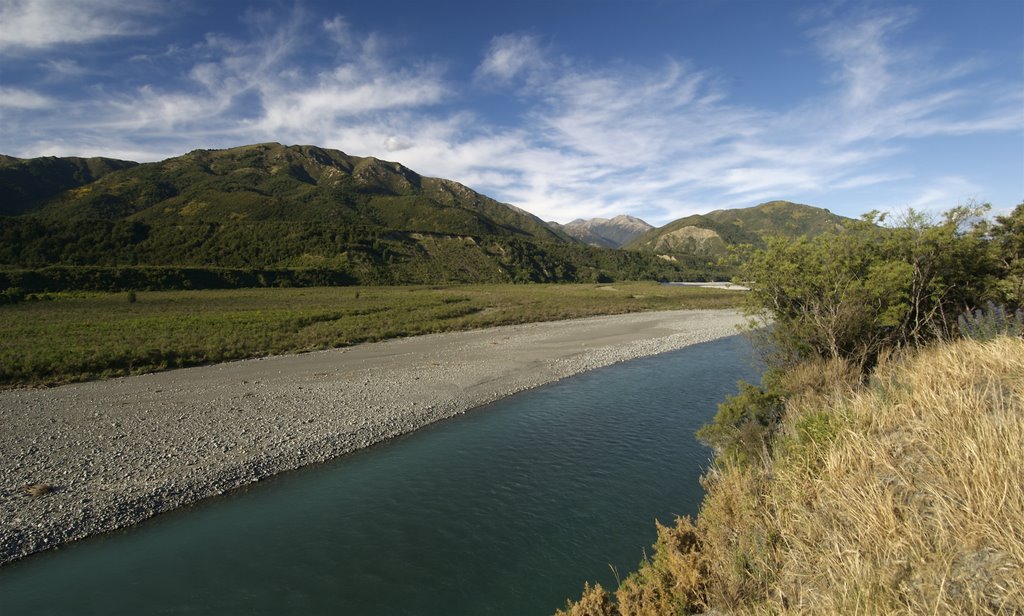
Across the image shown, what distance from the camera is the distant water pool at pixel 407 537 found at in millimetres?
9438

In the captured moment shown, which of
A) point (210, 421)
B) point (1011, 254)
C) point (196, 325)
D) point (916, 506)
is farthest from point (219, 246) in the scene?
point (916, 506)

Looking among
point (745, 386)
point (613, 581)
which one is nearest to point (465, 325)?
point (745, 386)

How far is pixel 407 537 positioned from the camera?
37.3ft

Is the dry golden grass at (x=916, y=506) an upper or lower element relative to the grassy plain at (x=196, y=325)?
upper

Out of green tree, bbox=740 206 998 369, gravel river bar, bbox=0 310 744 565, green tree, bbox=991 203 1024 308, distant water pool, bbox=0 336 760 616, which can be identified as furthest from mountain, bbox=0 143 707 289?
green tree, bbox=991 203 1024 308

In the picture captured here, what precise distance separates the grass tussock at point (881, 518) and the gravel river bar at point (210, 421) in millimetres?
12670

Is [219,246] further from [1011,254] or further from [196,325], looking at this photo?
[1011,254]

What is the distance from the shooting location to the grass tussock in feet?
13.2

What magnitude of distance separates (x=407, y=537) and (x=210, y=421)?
39.2 feet

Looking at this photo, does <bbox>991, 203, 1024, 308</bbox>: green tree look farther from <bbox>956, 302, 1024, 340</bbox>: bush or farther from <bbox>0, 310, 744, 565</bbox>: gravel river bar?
<bbox>0, 310, 744, 565</bbox>: gravel river bar

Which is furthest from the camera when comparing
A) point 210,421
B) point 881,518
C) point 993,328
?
point 210,421

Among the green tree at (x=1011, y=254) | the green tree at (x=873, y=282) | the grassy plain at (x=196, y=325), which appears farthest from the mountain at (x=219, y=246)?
the green tree at (x=1011, y=254)

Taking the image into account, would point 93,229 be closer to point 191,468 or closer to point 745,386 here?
point 191,468

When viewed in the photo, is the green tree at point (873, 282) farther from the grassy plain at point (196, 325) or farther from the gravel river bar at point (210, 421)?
the grassy plain at point (196, 325)
